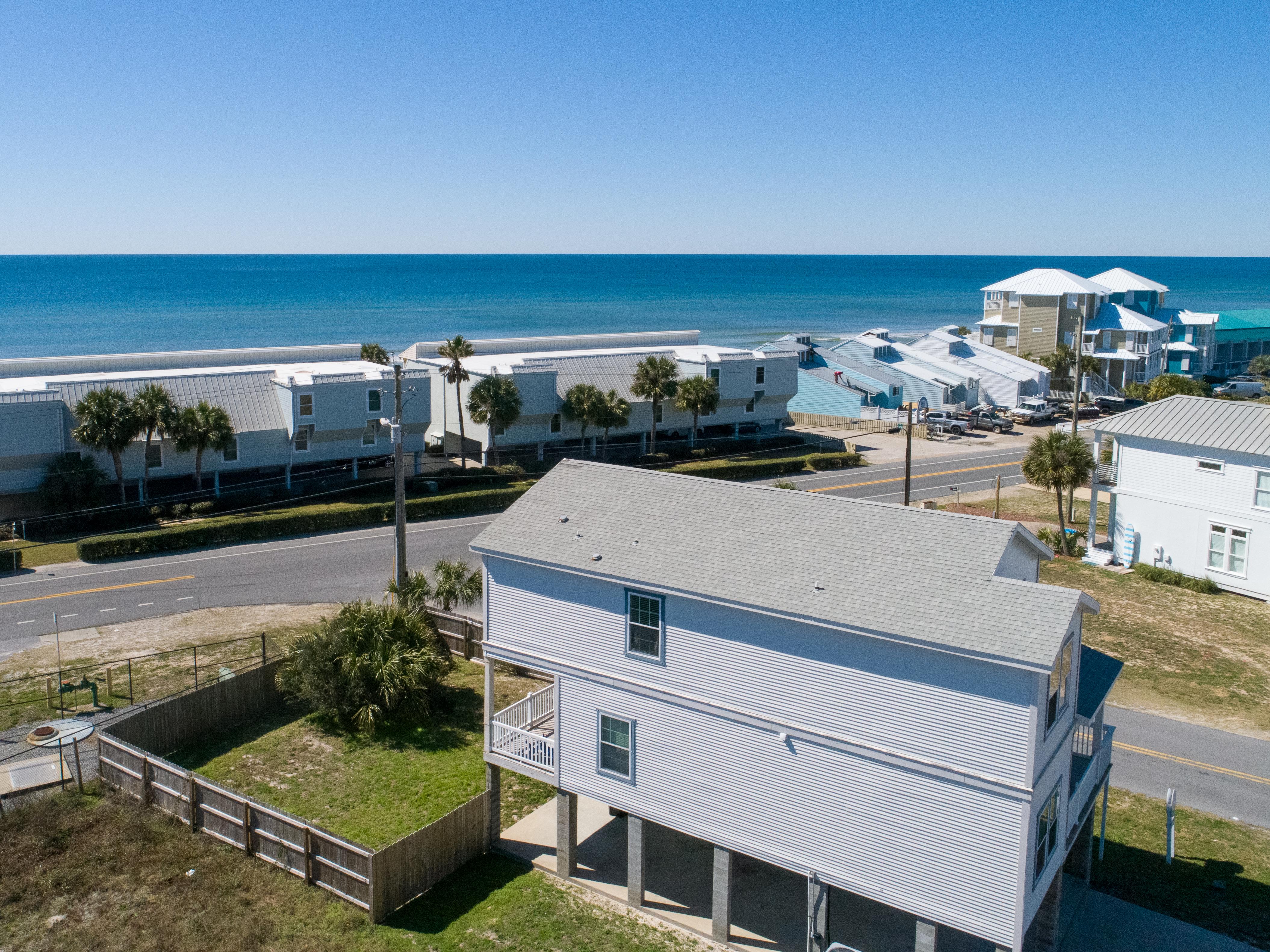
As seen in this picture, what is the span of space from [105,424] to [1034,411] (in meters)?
65.5

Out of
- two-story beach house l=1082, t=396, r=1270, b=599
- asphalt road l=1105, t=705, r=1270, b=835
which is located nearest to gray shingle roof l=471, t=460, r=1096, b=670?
asphalt road l=1105, t=705, r=1270, b=835

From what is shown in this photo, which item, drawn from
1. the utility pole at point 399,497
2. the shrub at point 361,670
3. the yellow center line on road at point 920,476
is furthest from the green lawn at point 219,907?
the yellow center line on road at point 920,476

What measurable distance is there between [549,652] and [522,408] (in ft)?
122

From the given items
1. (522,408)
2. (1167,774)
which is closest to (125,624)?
(522,408)

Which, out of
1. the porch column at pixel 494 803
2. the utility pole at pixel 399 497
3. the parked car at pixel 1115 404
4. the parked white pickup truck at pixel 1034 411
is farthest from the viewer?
the parked car at pixel 1115 404

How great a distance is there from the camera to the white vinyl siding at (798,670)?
50.8ft

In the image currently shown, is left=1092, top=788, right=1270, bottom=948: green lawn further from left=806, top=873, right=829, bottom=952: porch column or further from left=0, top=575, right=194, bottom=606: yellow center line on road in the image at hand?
left=0, top=575, right=194, bottom=606: yellow center line on road

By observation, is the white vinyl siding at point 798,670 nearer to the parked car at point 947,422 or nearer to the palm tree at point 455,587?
the palm tree at point 455,587

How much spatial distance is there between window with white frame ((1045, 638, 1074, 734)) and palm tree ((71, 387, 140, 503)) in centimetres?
3973

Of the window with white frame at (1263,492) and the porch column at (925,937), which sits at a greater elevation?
the window with white frame at (1263,492)

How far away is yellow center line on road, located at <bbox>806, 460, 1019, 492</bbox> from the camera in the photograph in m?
55.4

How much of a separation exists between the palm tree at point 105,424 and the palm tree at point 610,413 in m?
23.6

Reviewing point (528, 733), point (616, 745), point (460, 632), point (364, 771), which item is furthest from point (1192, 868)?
point (460, 632)

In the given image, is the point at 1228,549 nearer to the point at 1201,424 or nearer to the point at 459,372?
the point at 1201,424
